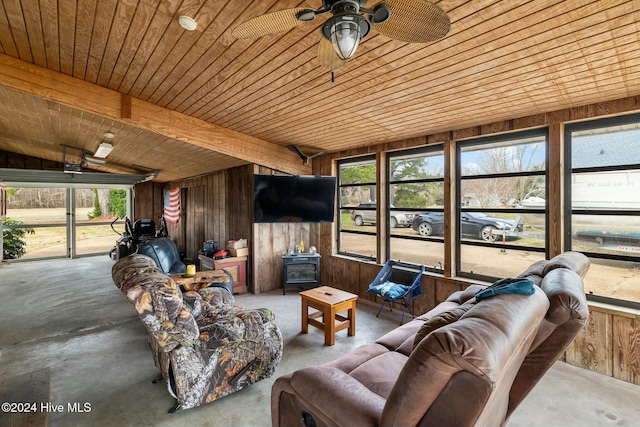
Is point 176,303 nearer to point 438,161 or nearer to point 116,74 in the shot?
point 116,74

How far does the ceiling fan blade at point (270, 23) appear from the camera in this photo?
1272 mm

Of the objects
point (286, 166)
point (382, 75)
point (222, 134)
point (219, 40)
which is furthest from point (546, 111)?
point (222, 134)

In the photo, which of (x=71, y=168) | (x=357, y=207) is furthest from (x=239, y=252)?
(x=71, y=168)

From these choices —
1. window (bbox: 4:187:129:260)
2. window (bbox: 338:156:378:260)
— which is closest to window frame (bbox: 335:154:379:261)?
window (bbox: 338:156:378:260)

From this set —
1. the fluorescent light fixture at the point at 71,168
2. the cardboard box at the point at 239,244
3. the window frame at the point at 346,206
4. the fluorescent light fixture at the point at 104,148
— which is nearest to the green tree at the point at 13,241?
the fluorescent light fixture at the point at 71,168

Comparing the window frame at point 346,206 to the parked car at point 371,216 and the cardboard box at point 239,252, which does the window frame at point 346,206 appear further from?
the cardboard box at point 239,252

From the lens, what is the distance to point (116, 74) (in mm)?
2805

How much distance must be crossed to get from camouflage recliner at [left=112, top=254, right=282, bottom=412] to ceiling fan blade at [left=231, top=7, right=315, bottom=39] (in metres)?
1.57

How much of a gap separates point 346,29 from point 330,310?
2.58m

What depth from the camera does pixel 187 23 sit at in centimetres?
189

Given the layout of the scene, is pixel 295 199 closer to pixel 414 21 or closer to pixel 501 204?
pixel 501 204

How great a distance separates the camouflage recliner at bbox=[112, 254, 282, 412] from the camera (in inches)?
73.7

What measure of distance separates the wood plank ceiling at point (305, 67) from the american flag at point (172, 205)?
427cm

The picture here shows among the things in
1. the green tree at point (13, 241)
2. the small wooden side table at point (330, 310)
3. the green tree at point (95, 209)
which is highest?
the green tree at point (95, 209)
